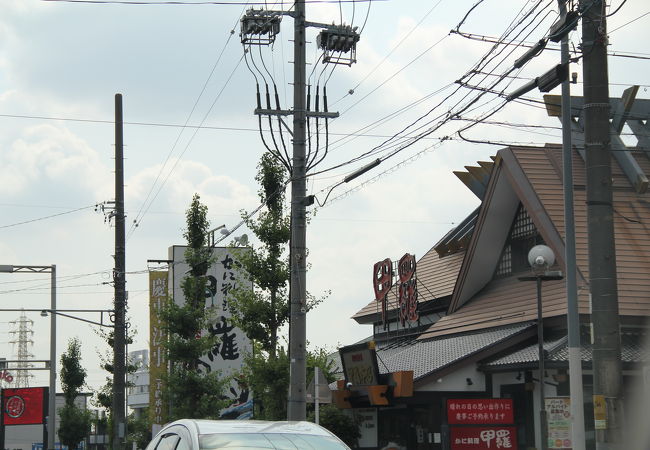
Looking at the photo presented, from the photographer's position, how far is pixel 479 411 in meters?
23.3

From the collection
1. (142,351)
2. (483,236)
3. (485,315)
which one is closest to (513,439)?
(485,315)

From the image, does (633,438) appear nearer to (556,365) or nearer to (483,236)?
(556,365)

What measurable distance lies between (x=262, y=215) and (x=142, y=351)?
6285 centimetres

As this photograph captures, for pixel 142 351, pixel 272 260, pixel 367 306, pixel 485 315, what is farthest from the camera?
pixel 142 351

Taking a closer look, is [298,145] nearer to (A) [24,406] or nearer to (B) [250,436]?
(B) [250,436]

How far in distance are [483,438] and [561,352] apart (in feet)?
9.07

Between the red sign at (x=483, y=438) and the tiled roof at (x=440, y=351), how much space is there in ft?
8.15

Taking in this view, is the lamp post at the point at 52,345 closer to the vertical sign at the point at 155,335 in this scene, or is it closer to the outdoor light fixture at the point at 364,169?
the vertical sign at the point at 155,335

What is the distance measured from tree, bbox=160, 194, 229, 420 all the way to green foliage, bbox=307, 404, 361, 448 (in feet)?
21.3

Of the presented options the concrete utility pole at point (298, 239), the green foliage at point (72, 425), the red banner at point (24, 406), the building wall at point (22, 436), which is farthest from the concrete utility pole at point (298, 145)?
the building wall at point (22, 436)

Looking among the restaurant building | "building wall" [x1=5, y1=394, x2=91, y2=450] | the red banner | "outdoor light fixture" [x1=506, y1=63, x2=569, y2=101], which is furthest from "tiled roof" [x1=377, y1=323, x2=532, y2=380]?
"building wall" [x1=5, y1=394, x2=91, y2=450]

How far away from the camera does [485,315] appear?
93.1ft

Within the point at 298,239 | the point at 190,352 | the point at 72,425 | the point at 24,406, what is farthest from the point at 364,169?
the point at 72,425

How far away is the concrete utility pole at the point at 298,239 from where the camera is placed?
2034 centimetres
